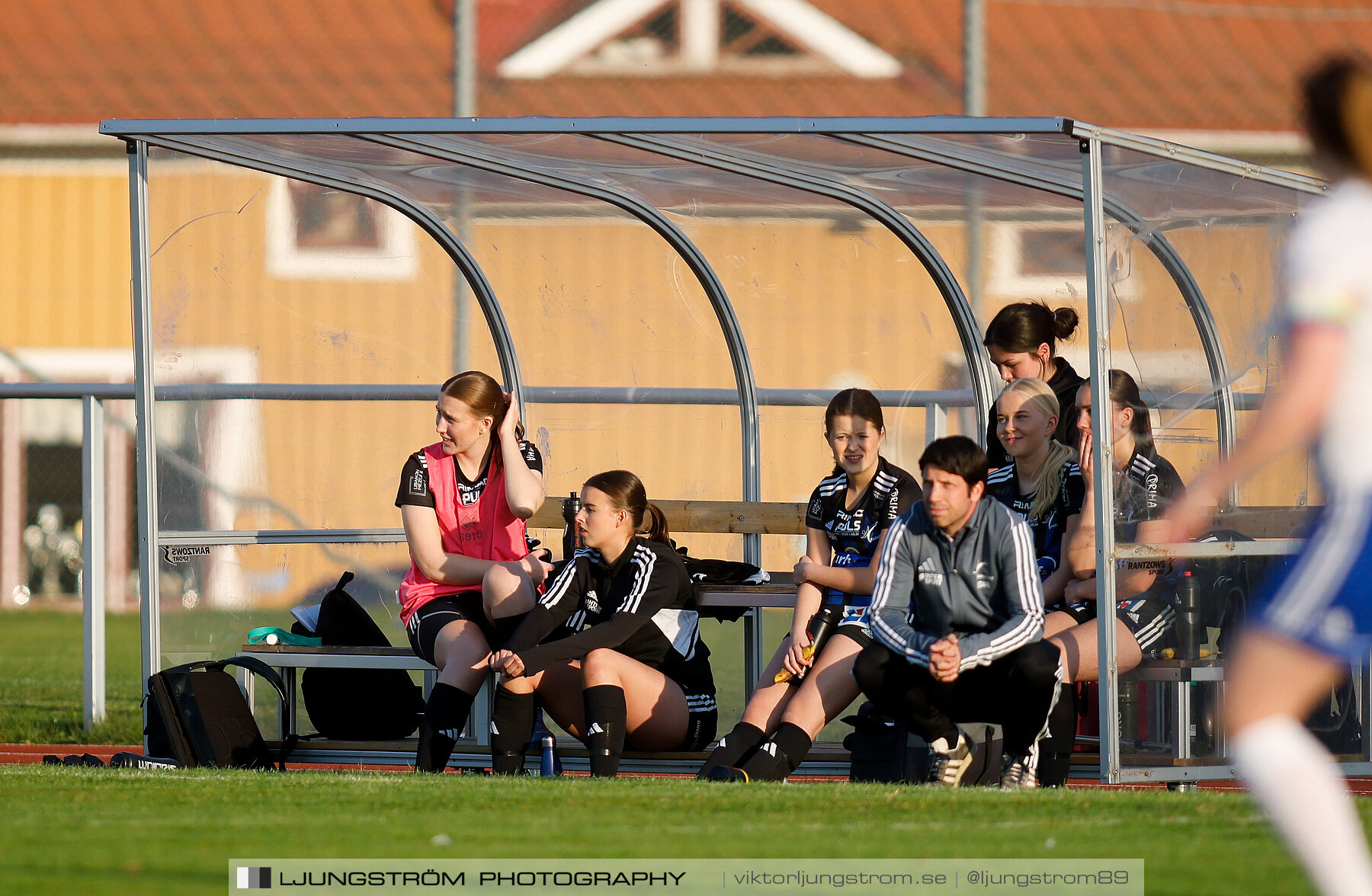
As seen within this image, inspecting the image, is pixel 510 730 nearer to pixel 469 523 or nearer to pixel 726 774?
pixel 726 774

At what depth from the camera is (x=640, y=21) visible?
780 inches

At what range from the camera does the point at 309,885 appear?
4020 mm

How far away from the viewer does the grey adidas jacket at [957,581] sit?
5.82 meters

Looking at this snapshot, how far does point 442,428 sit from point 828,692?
1886 millimetres

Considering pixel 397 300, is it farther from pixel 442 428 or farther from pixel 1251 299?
pixel 1251 299

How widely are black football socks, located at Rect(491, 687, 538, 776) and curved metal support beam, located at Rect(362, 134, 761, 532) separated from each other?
2126mm

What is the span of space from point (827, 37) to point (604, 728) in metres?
14.8

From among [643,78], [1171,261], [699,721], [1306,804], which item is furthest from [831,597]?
[643,78]

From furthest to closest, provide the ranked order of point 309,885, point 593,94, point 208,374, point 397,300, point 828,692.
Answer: point 593,94, point 397,300, point 208,374, point 828,692, point 309,885

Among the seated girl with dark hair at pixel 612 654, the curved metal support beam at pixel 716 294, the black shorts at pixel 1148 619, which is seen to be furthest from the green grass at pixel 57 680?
the black shorts at pixel 1148 619

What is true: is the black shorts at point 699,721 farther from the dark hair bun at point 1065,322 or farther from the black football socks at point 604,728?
the dark hair bun at point 1065,322

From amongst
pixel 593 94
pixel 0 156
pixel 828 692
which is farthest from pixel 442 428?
pixel 0 156

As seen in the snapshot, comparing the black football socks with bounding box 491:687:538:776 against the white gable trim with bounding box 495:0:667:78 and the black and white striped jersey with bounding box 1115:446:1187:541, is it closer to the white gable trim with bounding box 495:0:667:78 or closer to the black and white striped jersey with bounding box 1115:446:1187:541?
the black and white striped jersey with bounding box 1115:446:1187:541

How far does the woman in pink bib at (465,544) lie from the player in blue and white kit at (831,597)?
0.98 m
